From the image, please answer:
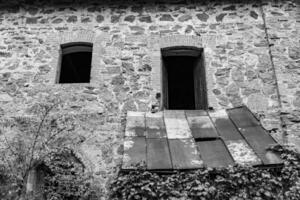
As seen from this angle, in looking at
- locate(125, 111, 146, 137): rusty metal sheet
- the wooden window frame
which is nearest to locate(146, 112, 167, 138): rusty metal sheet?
locate(125, 111, 146, 137): rusty metal sheet

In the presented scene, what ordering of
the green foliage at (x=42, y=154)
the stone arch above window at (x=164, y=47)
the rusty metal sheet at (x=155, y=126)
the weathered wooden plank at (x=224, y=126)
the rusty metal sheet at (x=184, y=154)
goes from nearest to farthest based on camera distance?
1. the rusty metal sheet at (x=184, y=154)
2. the green foliage at (x=42, y=154)
3. the weathered wooden plank at (x=224, y=126)
4. the rusty metal sheet at (x=155, y=126)
5. the stone arch above window at (x=164, y=47)

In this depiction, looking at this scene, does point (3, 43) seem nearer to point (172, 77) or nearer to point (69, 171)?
point (69, 171)

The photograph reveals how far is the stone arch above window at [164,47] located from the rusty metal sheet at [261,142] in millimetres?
1471

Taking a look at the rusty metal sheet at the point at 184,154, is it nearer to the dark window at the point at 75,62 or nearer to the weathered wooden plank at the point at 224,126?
the weathered wooden plank at the point at 224,126

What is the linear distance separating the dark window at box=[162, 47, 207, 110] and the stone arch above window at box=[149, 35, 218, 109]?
0.42 ft

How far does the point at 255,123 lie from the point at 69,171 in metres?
3.75

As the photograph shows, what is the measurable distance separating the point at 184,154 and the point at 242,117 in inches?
72.4

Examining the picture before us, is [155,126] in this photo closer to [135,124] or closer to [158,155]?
[135,124]

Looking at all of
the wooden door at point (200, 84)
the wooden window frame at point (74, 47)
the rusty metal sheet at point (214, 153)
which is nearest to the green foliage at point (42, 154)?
the wooden window frame at point (74, 47)

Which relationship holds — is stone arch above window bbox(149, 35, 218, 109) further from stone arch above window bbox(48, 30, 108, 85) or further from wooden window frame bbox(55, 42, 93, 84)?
wooden window frame bbox(55, 42, 93, 84)

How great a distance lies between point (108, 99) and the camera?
7.36m

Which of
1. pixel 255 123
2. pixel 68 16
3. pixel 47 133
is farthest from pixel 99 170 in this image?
pixel 68 16

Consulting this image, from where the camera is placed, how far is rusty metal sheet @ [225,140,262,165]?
5248 millimetres

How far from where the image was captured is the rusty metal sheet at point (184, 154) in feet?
17.2
